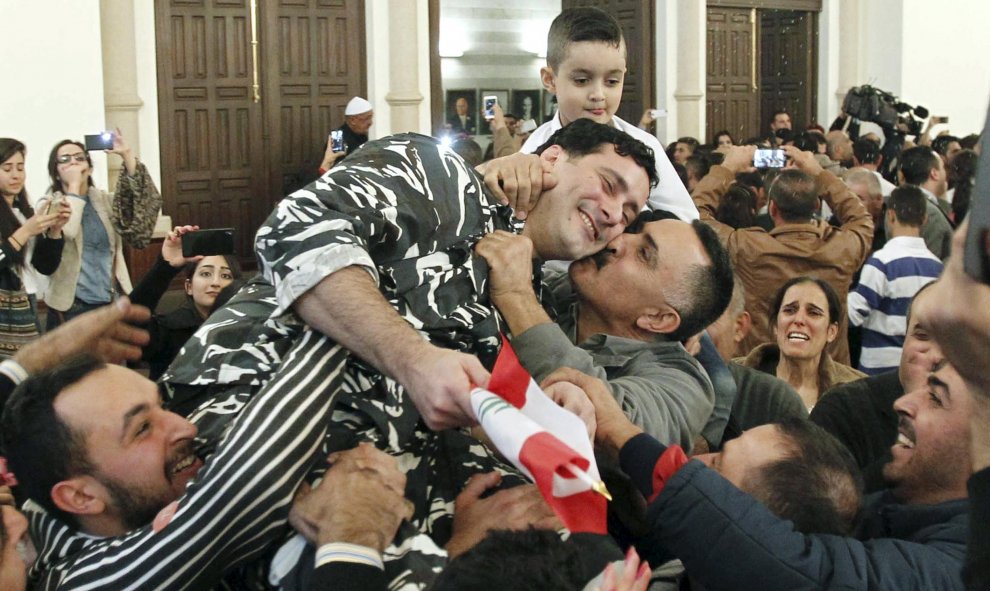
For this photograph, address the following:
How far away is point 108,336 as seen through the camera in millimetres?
2504

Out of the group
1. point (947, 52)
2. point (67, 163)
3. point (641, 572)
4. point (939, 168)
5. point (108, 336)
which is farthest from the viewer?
point (947, 52)

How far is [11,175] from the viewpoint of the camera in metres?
5.84

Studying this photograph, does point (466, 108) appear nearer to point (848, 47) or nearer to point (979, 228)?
point (848, 47)

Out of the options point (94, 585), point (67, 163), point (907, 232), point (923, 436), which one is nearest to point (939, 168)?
point (907, 232)

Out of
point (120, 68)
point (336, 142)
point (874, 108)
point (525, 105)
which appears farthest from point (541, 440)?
point (525, 105)

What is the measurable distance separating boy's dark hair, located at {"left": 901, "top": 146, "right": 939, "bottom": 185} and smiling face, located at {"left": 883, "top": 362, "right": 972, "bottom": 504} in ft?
17.9

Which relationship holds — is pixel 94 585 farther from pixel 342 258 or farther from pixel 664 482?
pixel 664 482

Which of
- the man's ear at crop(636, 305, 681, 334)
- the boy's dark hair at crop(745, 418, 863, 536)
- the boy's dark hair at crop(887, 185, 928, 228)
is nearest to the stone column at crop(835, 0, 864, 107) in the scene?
the boy's dark hair at crop(887, 185, 928, 228)

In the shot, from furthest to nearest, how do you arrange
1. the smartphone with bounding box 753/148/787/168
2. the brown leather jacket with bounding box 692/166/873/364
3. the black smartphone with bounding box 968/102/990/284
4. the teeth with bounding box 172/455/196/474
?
1. the smartphone with bounding box 753/148/787/168
2. the brown leather jacket with bounding box 692/166/873/364
3. the teeth with bounding box 172/455/196/474
4. the black smartphone with bounding box 968/102/990/284

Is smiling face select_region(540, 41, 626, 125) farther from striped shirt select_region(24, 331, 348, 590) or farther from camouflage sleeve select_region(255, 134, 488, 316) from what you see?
striped shirt select_region(24, 331, 348, 590)

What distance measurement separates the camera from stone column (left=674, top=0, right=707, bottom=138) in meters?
12.5

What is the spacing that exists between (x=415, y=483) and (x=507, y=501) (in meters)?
0.17

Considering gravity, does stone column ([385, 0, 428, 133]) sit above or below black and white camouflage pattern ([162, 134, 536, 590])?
above

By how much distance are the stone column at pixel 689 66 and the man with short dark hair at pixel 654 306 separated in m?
10.0
